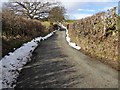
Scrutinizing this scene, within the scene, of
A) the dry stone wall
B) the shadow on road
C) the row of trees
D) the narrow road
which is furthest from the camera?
the row of trees

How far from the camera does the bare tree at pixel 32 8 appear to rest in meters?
67.1

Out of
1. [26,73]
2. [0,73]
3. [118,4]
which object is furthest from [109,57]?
[0,73]

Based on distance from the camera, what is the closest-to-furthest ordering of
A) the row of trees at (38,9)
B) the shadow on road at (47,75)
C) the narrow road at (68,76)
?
1. the narrow road at (68,76)
2. the shadow on road at (47,75)
3. the row of trees at (38,9)

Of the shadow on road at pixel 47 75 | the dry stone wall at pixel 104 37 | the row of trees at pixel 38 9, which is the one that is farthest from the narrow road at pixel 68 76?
the row of trees at pixel 38 9

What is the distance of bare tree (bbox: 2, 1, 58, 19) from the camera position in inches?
2640

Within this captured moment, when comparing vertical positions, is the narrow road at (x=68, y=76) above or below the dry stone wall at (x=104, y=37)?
below

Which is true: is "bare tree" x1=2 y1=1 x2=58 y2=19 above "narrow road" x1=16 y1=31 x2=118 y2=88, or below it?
above

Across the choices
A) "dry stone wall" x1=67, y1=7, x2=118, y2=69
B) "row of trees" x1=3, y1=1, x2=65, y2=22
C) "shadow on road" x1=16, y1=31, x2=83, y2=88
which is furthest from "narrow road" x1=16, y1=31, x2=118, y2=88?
"row of trees" x1=3, y1=1, x2=65, y2=22

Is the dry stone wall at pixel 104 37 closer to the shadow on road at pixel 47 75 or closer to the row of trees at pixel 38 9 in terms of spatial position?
the shadow on road at pixel 47 75

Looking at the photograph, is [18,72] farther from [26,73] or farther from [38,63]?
[38,63]

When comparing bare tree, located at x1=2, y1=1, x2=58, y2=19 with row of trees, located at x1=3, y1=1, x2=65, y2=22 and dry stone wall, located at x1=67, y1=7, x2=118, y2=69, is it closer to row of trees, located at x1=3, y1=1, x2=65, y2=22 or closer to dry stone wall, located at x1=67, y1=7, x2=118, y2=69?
row of trees, located at x1=3, y1=1, x2=65, y2=22

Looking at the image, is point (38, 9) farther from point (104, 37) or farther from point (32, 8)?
point (104, 37)

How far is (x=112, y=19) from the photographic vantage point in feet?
42.7

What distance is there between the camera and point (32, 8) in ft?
225
